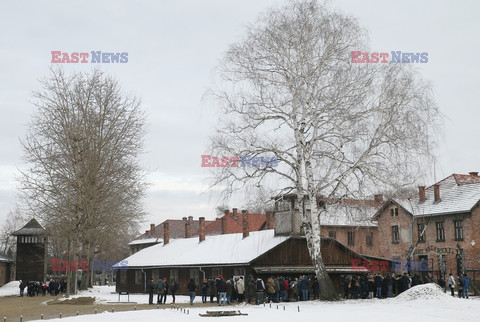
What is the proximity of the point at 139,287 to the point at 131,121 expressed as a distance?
15254 mm

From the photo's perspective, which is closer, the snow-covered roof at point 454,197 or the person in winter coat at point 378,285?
the person in winter coat at point 378,285

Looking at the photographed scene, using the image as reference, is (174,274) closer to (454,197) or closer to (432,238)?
(432,238)

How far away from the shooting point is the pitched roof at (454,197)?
150ft

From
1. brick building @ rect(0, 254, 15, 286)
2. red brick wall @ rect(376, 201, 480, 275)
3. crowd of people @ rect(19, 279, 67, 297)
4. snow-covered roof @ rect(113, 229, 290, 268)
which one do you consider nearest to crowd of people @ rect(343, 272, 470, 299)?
snow-covered roof @ rect(113, 229, 290, 268)

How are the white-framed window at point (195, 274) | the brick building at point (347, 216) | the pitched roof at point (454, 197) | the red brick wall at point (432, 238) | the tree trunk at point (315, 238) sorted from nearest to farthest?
the brick building at point (347, 216) → the tree trunk at point (315, 238) → the white-framed window at point (195, 274) → the red brick wall at point (432, 238) → the pitched roof at point (454, 197)

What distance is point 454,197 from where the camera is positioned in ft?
156

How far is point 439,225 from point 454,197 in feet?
9.22

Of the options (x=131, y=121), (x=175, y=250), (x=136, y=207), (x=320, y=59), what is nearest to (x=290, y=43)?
(x=320, y=59)

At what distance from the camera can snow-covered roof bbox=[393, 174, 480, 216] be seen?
45.6m

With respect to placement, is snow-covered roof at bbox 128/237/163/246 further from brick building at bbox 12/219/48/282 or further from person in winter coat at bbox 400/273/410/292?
person in winter coat at bbox 400/273/410/292

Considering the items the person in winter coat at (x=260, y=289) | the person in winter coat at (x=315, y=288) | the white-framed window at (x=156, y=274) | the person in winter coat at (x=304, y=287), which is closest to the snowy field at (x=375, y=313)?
the person in winter coat at (x=260, y=289)

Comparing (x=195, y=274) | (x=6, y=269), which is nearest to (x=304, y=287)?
(x=195, y=274)

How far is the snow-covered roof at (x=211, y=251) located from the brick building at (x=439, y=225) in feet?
40.6

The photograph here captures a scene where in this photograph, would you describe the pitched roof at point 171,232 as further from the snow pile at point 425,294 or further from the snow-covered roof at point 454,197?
the snow pile at point 425,294
